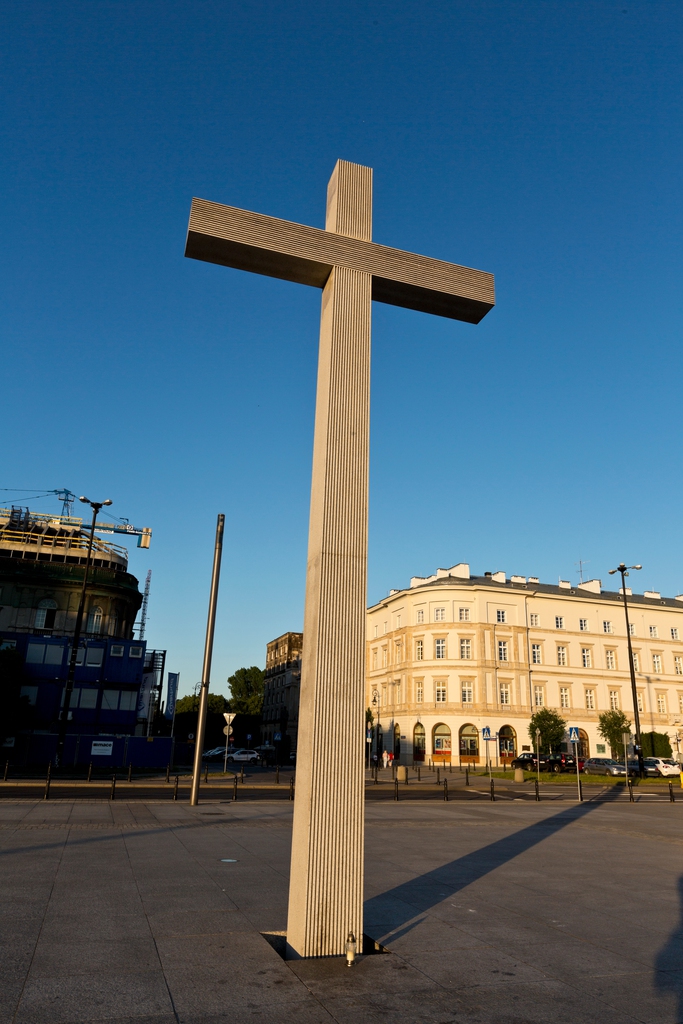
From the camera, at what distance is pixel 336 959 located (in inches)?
247

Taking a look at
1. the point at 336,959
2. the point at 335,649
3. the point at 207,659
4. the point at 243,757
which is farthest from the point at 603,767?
the point at 335,649

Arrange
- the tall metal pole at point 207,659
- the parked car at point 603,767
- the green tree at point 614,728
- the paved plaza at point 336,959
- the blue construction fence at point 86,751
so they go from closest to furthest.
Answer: the paved plaza at point 336,959 → the tall metal pole at point 207,659 → the blue construction fence at point 86,751 → the parked car at point 603,767 → the green tree at point 614,728

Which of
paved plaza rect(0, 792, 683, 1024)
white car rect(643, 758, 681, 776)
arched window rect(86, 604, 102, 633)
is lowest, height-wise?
paved plaza rect(0, 792, 683, 1024)

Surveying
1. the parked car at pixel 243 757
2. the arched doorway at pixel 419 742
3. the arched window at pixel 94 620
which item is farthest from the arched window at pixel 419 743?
the arched window at pixel 94 620

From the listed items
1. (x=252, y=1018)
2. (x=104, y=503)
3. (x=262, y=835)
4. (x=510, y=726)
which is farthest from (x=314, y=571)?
(x=510, y=726)

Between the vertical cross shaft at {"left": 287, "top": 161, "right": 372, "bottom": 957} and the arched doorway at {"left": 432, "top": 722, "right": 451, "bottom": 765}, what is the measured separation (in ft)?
205

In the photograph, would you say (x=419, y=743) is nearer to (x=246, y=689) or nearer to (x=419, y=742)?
(x=419, y=742)

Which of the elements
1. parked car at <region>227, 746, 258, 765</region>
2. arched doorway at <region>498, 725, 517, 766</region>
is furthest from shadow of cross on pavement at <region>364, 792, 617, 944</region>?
arched doorway at <region>498, 725, 517, 766</region>

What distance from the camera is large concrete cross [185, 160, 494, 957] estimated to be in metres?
6.50

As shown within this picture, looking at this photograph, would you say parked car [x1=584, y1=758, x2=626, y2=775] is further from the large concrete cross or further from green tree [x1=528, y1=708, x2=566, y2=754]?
the large concrete cross

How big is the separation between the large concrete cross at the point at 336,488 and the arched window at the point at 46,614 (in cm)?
6094

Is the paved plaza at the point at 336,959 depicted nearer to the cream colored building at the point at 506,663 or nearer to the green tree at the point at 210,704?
the cream colored building at the point at 506,663

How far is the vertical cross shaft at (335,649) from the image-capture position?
21.1ft

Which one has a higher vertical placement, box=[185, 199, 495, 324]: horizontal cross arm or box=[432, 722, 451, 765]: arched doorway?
box=[185, 199, 495, 324]: horizontal cross arm
